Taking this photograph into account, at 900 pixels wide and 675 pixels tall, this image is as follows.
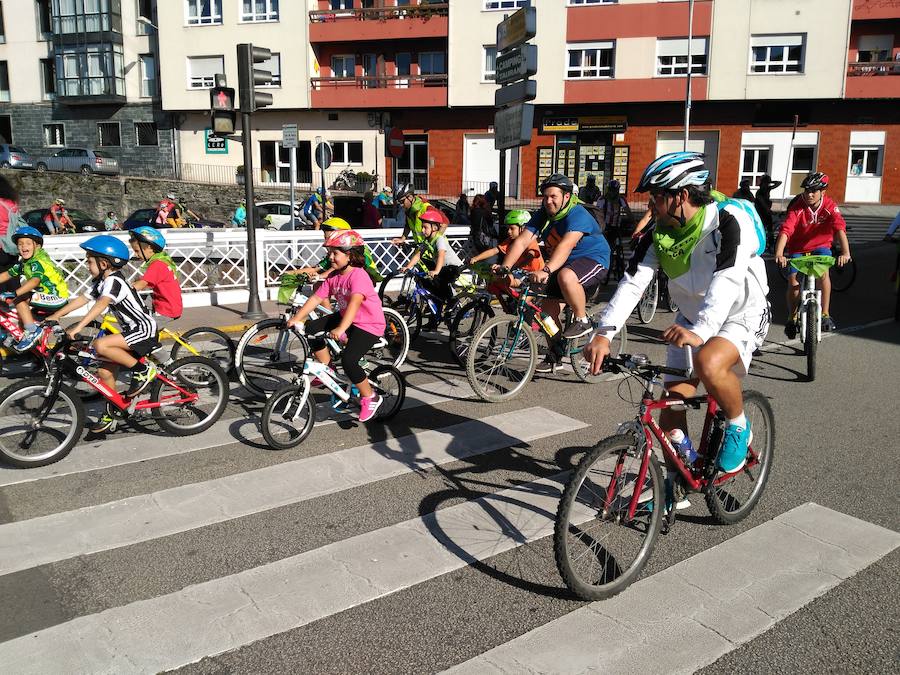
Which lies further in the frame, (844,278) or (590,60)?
(590,60)

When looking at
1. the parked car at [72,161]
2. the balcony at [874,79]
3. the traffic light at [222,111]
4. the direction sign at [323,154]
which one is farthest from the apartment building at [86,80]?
the traffic light at [222,111]

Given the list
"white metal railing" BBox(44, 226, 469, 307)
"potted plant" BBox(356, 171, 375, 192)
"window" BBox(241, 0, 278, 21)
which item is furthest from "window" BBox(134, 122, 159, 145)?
"white metal railing" BBox(44, 226, 469, 307)

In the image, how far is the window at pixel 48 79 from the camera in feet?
145

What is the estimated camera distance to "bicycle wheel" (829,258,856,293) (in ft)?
45.8

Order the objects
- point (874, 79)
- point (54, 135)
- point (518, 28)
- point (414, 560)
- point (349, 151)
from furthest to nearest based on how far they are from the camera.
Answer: point (54, 135), point (349, 151), point (874, 79), point (518, 28), point (414, 560)

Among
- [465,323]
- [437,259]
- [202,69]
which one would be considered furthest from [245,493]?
[202,69]

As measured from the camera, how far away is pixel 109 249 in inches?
223

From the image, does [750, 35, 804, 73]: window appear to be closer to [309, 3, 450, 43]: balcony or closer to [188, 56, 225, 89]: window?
[309, 3, 450, 43]: balcony

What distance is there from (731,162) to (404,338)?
30683 mm

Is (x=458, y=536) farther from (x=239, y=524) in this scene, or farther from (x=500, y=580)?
(x=239, y=524)

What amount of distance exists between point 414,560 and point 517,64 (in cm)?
871

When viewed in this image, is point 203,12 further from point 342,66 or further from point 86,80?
point 86,80

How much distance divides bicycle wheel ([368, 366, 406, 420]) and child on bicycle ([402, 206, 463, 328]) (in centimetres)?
289

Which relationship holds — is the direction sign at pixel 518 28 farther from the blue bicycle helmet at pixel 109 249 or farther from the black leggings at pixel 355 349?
the blue bicycle helmet at pixel 109 249
